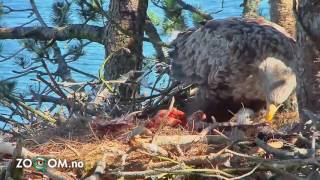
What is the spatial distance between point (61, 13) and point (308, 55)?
2.95 meters

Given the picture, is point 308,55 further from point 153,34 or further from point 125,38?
point 153,34

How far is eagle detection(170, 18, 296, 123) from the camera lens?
181 inches

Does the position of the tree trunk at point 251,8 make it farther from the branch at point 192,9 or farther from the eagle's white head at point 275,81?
the eagle's white head at point 275,81

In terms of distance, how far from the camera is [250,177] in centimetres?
291

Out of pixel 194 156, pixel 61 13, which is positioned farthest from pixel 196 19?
pixel 194 156

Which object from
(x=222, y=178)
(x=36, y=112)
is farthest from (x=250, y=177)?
(x=36, y=112)

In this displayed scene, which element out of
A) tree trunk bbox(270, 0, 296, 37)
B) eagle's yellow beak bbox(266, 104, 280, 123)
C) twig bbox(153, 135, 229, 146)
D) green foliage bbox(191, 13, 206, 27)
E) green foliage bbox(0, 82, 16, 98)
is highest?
tree trunk bbox(270, 0, 296, 37)

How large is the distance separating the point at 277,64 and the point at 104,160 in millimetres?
1963

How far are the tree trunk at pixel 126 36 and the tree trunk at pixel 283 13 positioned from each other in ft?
3.05

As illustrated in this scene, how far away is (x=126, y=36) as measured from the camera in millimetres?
5316

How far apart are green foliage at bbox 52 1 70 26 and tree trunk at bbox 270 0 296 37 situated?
1680 millimetres

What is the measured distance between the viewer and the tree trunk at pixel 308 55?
349 cm

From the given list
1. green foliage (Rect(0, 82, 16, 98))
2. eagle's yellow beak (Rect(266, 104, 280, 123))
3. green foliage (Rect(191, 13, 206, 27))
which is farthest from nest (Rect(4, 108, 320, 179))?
green foliage (Rect(191, 13, 206, 27))

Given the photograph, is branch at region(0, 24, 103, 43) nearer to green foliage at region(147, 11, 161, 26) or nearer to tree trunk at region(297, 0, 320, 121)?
green foliage at region(147, 11, 161, 26)
